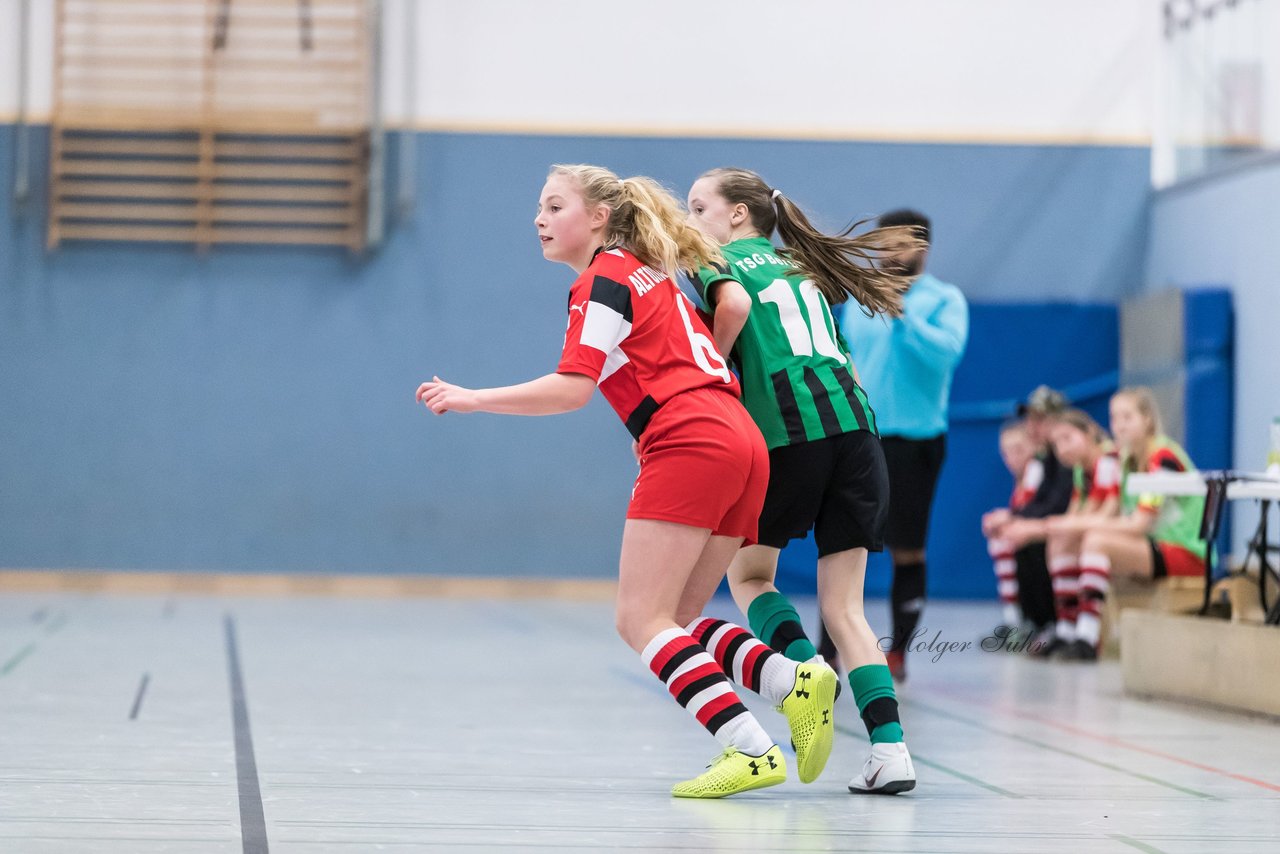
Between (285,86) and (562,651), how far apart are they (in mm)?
4618

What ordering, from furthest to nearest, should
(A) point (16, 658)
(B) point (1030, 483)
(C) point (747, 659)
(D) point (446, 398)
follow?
(B) point (1030, 483)
(A) point (16, 658)
(C) point (747, 659)
(D) point (446, 398)

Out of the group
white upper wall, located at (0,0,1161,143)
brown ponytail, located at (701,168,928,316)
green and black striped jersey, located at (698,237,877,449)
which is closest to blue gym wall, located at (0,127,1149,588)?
white upper wall, located at (0,0,1161,143)

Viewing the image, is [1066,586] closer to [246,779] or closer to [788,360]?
[788,360]

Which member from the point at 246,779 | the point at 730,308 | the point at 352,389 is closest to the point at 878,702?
the point at 730,308

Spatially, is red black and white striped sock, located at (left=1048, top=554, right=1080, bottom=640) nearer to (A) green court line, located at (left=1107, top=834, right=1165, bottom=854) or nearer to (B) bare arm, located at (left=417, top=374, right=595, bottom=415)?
(A) green court line, located at (left=1107, top=834, right=1165, bottom=854)

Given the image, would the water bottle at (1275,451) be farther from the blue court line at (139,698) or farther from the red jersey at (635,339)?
the blue court line at (139,698)

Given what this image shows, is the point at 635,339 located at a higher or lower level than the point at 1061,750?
higher

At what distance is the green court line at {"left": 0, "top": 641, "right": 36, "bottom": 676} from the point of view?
4973mm

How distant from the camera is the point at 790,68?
383 inches

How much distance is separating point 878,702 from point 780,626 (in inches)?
12.7

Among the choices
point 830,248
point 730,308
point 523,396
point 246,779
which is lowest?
point 246,779

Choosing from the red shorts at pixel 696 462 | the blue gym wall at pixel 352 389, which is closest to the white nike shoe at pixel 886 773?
the red shorts at pixel 696 462

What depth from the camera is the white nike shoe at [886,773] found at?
10.0 feet

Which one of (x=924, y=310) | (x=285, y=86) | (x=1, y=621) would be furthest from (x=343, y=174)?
(x=924, y=310)
